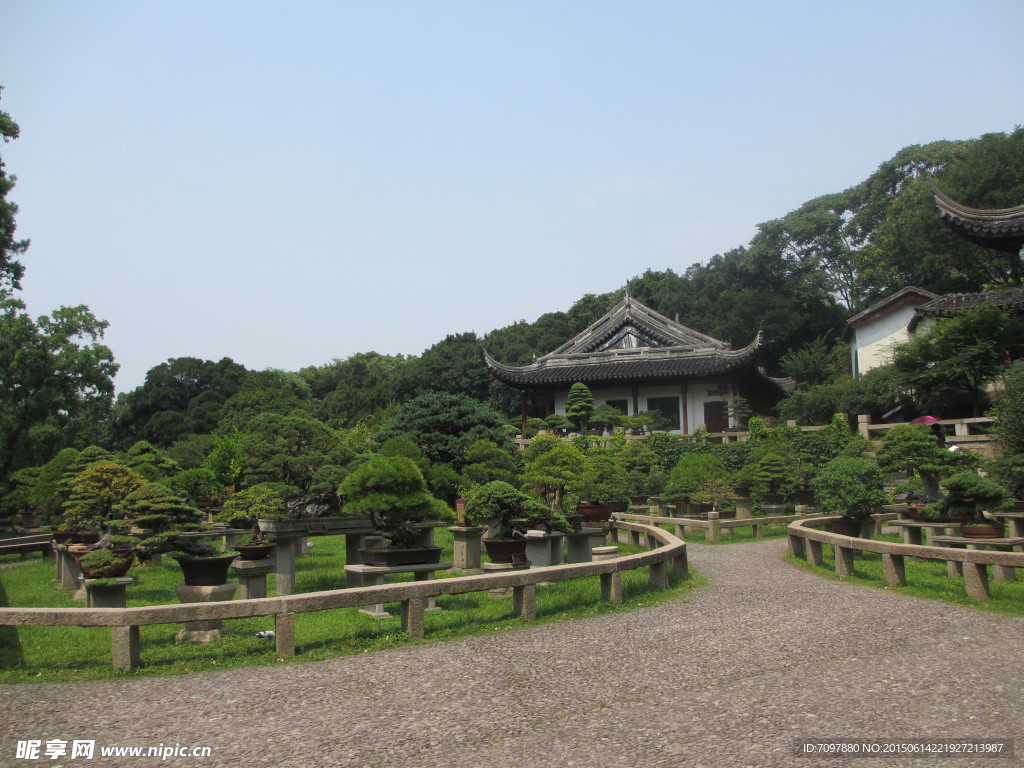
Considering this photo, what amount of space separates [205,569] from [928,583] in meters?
7.49

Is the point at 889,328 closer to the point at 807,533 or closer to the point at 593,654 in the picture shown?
the point at 807,533

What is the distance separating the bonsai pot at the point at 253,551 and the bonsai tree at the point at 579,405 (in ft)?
71.1

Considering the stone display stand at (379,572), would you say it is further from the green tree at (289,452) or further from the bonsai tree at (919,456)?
the bonsai tree at (919,456)

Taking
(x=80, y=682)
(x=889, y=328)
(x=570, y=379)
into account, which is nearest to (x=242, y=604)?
(x=80, y=682)

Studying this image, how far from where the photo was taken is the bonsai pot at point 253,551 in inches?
325

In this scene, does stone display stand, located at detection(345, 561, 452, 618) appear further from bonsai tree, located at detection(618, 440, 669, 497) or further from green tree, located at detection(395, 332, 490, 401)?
green tree, located at detection(395, 332, 490, 401)

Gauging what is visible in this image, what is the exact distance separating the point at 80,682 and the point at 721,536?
11.2 meters

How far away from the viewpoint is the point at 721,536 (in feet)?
47.4

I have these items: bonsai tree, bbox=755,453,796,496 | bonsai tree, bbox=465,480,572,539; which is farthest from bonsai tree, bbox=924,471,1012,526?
bonsai tree, bbox=755,453,796,496

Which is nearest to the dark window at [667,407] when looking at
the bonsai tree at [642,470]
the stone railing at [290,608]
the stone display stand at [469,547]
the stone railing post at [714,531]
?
the bonsai tree at [642,470]

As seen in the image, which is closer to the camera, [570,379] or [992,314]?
[992,314]

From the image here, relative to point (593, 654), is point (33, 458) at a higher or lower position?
higher

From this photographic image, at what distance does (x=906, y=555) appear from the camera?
8.63m

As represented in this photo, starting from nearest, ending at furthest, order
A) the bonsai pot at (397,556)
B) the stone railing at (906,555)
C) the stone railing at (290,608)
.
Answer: the stone railing at (290,608) → the stone railing at (906,555) → the bonsai pot at (397,556)
